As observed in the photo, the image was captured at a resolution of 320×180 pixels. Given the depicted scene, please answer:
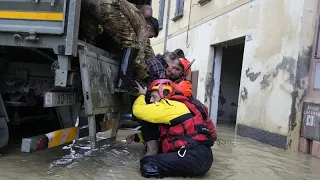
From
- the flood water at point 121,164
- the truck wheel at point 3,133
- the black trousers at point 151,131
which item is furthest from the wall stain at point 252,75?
the truck wheel at point 3,133

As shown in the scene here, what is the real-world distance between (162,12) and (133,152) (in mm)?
11952

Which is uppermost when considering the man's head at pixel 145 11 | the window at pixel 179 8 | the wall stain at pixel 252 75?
the window at pixel 179 8

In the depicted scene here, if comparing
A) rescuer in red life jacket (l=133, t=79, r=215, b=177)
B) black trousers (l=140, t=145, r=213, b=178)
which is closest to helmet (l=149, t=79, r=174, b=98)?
rescuer in red life jacket (l=133, t=79, r=215, b=177)

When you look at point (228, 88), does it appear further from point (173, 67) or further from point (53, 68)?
point (53, 68)

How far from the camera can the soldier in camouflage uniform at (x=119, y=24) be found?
14.3ft

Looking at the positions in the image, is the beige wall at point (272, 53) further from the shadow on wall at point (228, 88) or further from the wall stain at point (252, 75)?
the shadow on wall at point (228, 88)

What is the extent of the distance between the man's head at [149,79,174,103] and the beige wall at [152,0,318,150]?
3143 millimetres

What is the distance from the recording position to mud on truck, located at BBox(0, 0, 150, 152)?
3.88 m

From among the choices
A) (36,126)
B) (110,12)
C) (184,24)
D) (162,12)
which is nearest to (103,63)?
(110,12)

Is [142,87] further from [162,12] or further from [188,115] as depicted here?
[162,12]

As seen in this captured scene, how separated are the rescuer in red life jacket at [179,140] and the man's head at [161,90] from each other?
26 cm

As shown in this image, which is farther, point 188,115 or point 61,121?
point 61,121

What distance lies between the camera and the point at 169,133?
4121mm

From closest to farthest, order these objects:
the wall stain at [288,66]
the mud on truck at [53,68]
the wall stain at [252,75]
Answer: the mud on truck at [53,68]
the wall stain at [288,66]
the wall stain at [252,75]
